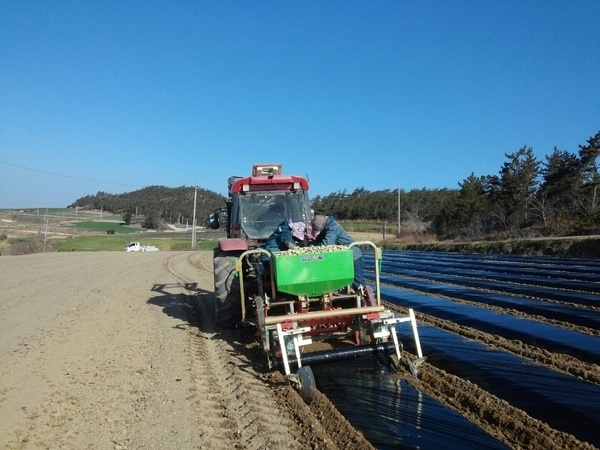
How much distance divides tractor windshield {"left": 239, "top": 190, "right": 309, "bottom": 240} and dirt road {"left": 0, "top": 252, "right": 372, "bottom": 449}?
164 centimetres

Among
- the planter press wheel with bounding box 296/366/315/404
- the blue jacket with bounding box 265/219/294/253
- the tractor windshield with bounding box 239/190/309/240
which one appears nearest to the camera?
the planter press wheel with bounding box 296/366/315/404

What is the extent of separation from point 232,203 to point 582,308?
5.76m

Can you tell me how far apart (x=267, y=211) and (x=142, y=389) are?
140 inches

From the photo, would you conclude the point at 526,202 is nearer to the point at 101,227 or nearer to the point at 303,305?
the point at 303,305

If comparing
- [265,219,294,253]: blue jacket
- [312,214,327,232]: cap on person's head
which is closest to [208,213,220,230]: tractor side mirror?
[265,219,294,253]: blue jacket

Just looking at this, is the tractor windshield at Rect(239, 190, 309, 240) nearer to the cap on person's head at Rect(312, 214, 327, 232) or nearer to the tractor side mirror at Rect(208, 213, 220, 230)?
the tractor side mirror at Rect(208, 213, 220, 230)

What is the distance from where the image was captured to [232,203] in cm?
797

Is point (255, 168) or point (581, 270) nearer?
point (255, 168)

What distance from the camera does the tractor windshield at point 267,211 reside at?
7.47 meters

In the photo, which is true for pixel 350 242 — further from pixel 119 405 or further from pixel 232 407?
pixel 119 405

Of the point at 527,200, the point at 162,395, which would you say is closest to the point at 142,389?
the point at 162,395

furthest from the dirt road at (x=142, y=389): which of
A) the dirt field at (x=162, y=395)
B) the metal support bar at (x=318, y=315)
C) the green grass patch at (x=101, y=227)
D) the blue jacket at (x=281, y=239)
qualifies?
the green grass patch at (x=101, y=227)

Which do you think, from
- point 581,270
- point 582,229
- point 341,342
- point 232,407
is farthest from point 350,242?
point 582,229

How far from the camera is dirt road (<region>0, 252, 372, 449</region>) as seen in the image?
11.8ft
